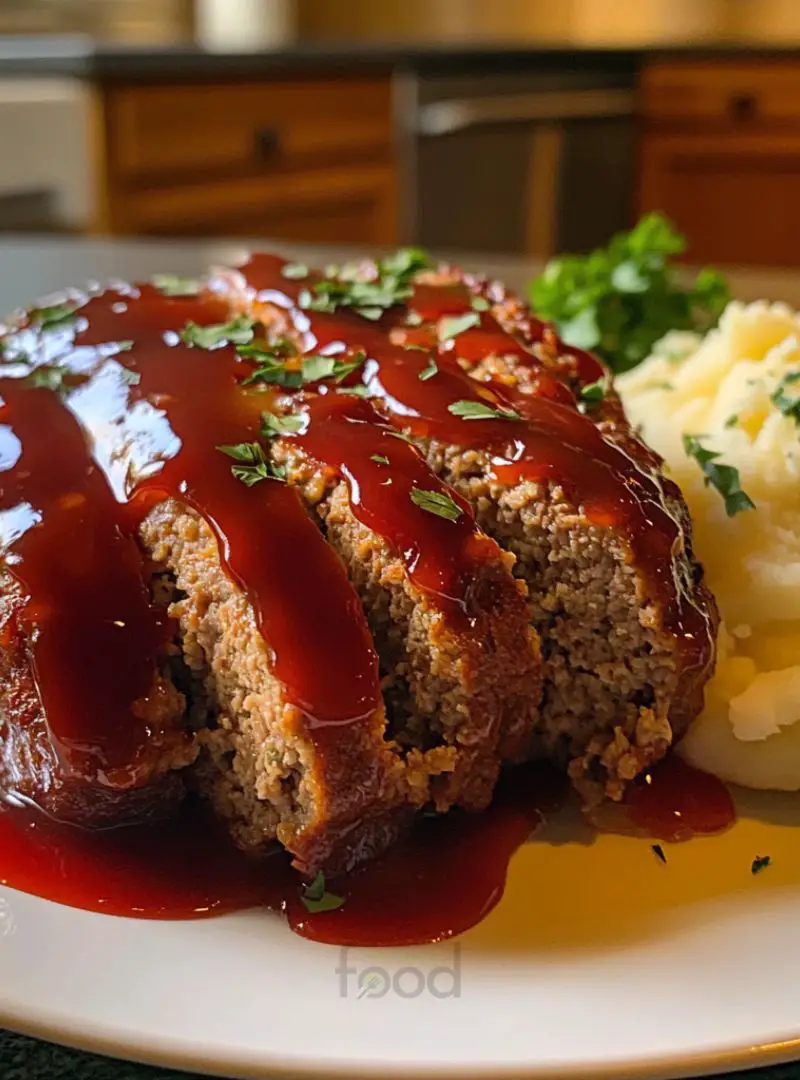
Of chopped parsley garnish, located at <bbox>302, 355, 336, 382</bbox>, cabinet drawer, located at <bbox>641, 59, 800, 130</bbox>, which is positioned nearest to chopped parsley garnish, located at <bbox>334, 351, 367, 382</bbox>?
chopped parsley garnish, located at <bbox>302, 355, 336, 382</bbox>

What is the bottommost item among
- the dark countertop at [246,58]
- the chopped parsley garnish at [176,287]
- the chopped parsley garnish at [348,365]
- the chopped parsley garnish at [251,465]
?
the chopped parsley garnish at [251,465]

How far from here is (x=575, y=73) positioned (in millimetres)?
7148

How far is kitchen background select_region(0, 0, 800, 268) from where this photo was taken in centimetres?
555

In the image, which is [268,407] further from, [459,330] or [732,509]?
[732,509]

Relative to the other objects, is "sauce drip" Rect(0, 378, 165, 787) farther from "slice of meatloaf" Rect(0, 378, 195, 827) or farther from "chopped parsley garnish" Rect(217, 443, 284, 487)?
"chopped parsley garnish" Rect(217, 443, 284, 487)

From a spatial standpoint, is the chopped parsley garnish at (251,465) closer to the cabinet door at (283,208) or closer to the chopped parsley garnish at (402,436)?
the chopped parsley garnish at (402,436)

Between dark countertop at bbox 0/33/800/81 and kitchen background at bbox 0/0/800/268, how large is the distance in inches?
0.4

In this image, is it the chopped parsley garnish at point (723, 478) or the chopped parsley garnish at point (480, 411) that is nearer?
the chopped parsley garnish at point (480, 411)

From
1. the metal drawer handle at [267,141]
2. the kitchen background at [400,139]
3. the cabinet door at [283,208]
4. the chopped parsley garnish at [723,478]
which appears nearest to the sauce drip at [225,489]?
the chopped parsley garnish at [723,478]

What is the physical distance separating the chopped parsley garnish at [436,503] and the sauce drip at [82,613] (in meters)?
0.43

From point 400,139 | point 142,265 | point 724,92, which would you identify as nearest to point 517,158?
point 400,139

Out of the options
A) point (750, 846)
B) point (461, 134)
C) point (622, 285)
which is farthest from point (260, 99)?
point (750, 846)

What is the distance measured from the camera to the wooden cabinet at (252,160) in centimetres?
566

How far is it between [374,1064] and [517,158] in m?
6.33
